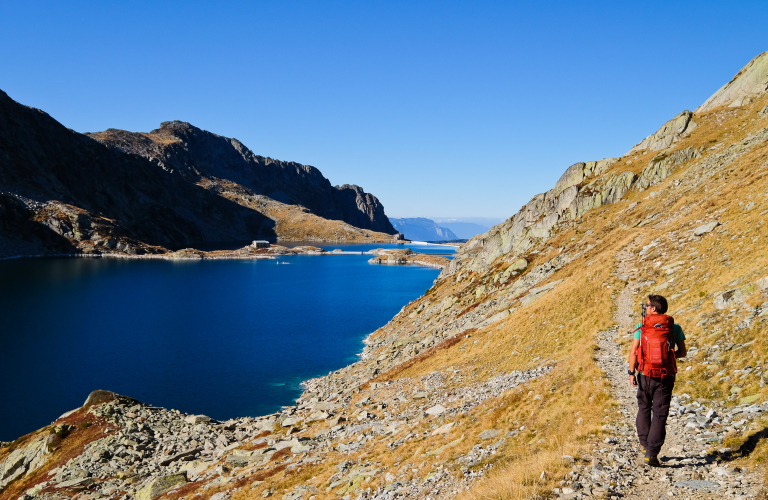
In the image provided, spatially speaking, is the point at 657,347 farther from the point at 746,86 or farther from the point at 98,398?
the point at 746,86

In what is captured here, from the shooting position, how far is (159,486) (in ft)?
98.5

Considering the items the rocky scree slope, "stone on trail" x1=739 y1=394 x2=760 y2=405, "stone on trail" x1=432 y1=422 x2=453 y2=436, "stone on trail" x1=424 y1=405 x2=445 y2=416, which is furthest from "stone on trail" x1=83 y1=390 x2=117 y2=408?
"stone on trail" x1=739 y1=394 x2=760 y2=405

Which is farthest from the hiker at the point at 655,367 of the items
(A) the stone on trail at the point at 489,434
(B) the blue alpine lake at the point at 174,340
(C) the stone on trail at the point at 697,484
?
(B) the blue alpine lake at the point at 174,340

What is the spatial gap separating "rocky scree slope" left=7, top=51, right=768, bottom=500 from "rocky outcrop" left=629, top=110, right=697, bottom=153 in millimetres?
8336

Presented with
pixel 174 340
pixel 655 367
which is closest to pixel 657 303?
pixel 655 367

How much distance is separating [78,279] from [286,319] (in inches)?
4026

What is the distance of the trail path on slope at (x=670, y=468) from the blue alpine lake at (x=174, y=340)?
4850 centimetres

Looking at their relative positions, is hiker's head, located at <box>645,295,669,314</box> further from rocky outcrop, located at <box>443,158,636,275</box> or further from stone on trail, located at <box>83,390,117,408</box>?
rocky outcrop, located at <box>443,158,636,275</box>

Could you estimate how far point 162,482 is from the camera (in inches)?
1199

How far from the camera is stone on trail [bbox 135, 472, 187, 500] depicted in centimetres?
2953

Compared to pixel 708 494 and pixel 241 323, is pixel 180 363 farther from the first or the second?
pixel 708 494

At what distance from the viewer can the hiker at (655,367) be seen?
1105 centimetres

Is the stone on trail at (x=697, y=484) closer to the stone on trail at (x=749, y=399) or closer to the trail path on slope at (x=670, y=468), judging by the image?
the trail path on slope at (x=670, y=468)

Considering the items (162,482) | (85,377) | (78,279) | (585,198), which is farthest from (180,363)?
(78,279)
